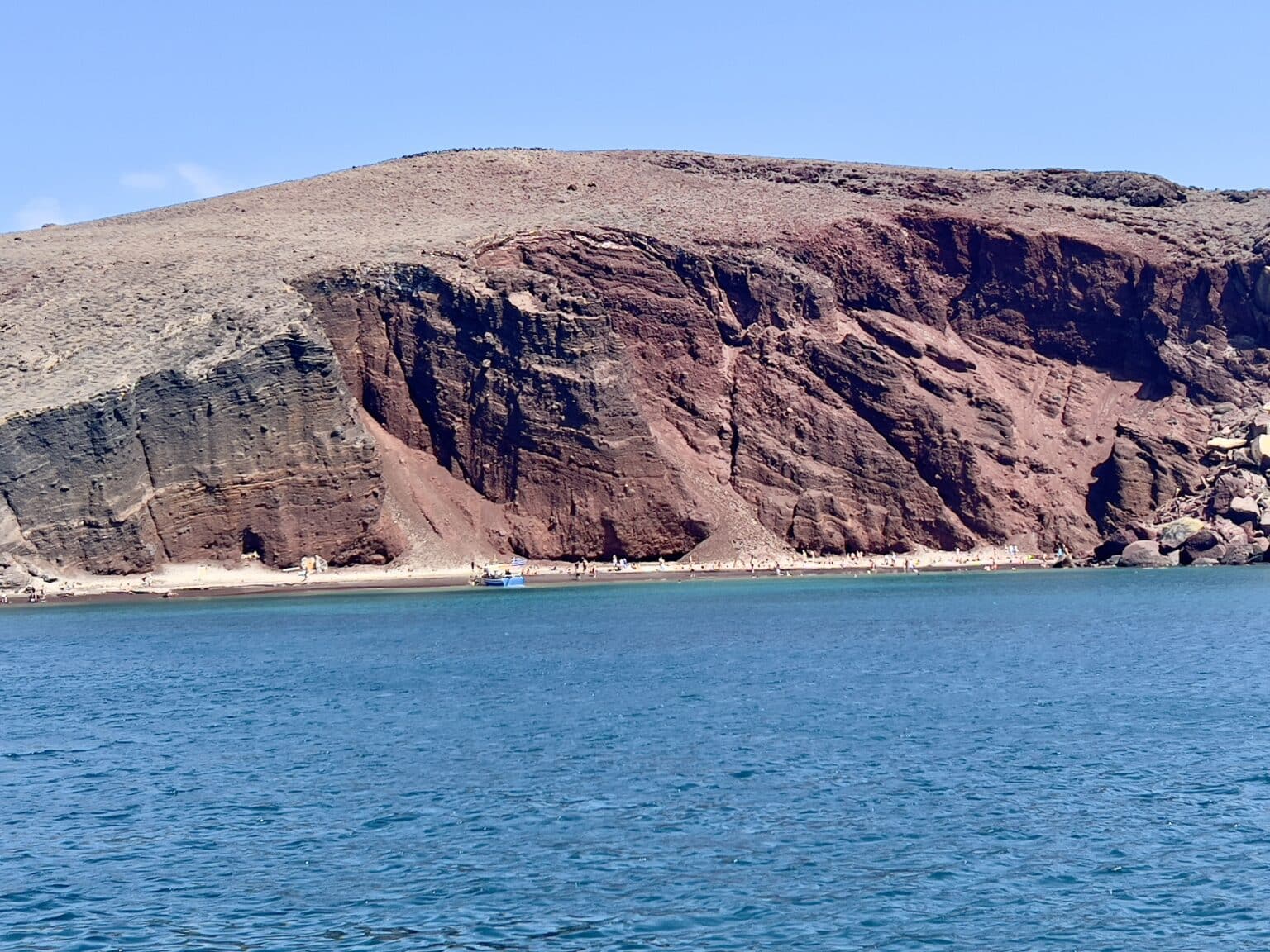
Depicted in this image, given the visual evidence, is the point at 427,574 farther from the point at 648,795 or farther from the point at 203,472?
the point at 648,795

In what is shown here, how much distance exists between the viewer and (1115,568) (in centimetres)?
9175

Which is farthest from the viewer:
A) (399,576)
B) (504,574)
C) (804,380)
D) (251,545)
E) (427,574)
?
(804,380)

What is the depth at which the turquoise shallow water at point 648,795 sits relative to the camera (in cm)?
1891

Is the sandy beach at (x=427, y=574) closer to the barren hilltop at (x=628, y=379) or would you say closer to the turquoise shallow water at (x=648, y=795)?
the barren hilltop at (x=628, y=379)

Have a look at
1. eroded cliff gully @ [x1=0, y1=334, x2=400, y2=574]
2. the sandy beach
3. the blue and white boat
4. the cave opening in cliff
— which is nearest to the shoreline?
the sandy beach

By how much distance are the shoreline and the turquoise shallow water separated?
27569mm

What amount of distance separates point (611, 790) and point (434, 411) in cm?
6783

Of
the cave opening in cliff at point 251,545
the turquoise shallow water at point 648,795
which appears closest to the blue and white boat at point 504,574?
the cave opening in cliff at point 251,545

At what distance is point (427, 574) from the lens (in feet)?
279

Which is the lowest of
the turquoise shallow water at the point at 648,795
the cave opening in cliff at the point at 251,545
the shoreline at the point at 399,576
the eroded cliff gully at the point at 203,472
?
the turquoise shallow water at the point at 648,795

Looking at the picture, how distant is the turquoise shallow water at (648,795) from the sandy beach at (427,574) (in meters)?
27.8

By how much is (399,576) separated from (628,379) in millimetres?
19385

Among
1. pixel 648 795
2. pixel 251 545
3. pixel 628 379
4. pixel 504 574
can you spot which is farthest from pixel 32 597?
pixel 648 795

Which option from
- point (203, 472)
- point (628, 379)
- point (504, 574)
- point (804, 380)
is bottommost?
point (504, 574)
